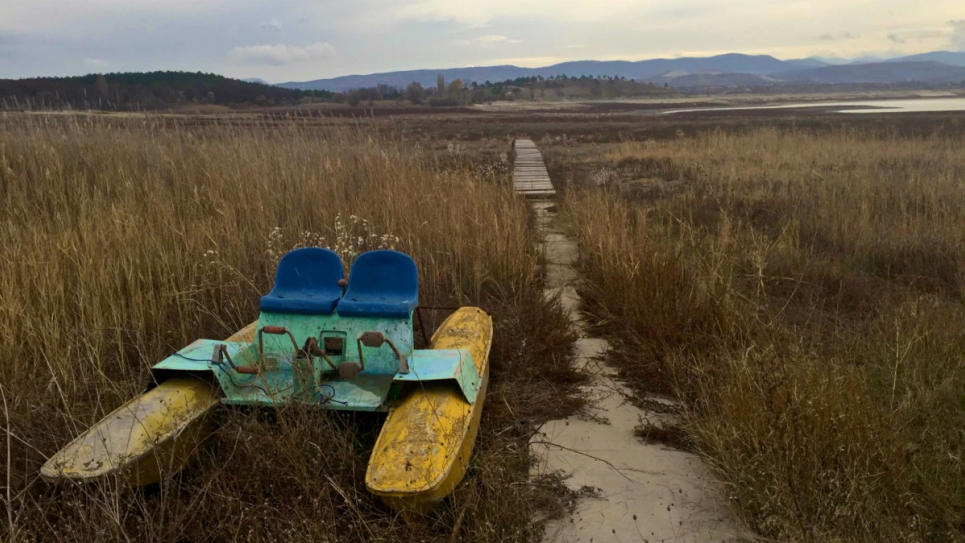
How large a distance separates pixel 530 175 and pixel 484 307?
32.2 feet

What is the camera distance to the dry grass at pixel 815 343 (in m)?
2.75

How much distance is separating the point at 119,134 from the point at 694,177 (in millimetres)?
11423

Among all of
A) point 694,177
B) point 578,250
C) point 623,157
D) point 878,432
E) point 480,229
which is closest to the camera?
point 878,432

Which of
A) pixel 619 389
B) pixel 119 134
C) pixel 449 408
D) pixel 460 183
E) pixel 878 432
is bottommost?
pixel 619 389

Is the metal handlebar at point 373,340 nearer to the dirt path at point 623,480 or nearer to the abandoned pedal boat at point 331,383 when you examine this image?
the abandoned pedal boat at point 331,383

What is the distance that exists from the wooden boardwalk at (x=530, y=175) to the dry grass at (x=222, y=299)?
331 centimetres

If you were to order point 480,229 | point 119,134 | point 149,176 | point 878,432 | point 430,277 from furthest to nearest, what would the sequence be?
point 119,134, point 149,176, point 480,229, point 430,277, point 878,432

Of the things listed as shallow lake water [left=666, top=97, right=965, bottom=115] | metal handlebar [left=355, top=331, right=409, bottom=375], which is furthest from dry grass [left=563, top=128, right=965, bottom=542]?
shallow lake water [left=666, top=97, right=965, bottom=115]

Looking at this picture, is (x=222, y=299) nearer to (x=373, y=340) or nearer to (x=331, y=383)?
(x=331, y=383)

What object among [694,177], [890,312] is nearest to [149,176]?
[890,312]

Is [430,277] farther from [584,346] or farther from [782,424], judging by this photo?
[782,424]

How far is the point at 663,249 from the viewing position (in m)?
6.27

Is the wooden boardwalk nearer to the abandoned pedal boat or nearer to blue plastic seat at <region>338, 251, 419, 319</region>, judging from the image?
blue plastic seat at <region>338, 251, 419, 319</region>

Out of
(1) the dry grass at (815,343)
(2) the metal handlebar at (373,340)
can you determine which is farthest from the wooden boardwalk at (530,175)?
(2) the metal handlebar at (373,340)
